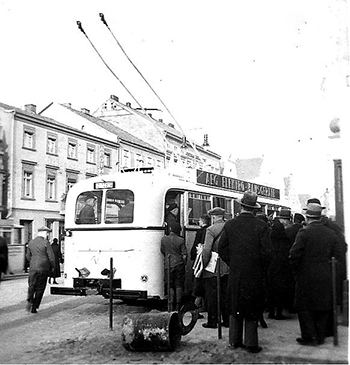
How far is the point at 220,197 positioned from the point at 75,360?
18.4ft

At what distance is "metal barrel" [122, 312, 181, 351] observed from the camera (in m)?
5.93

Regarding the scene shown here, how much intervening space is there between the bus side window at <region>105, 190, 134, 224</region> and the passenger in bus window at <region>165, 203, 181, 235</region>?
628mm

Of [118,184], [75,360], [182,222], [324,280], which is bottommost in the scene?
[75,360]

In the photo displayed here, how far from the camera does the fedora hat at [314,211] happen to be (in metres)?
6.15

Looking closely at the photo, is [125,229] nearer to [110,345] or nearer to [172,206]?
[172,206]

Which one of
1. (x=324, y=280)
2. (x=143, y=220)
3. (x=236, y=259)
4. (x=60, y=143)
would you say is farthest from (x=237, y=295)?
(x=60, y=143)

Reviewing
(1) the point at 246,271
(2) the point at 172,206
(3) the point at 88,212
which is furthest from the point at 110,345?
(3) the point at 88,212

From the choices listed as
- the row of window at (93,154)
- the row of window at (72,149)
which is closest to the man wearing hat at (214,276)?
the row of window at (72,149)

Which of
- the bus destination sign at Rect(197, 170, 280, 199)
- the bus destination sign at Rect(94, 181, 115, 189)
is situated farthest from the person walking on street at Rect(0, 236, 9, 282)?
the bus destination sign at Rect(197, 170, 280, 199)

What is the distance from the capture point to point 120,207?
30.1 feet

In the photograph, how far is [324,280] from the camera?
19.2 feet

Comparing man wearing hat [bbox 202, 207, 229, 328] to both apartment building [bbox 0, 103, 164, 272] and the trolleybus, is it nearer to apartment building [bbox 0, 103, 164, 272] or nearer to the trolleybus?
the trolleybus

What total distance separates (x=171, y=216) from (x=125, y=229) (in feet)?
2.79

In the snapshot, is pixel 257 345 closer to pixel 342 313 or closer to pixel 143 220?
pixel 342 313
